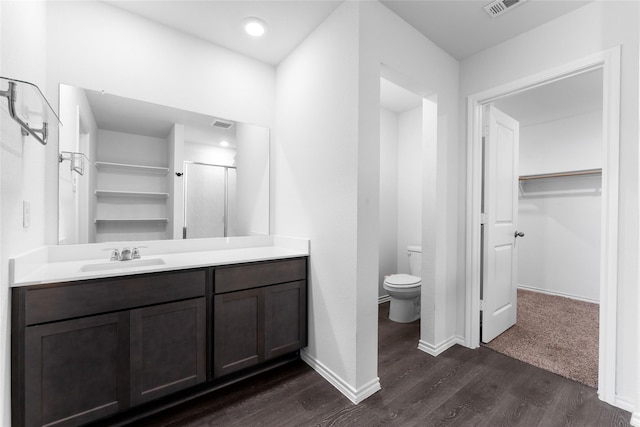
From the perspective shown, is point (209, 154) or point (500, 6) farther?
point (209, 154)

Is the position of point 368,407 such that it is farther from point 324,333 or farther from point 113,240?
point 113,240

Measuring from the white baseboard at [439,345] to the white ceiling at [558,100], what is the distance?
2.39 metres

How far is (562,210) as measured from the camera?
3762 millimetres

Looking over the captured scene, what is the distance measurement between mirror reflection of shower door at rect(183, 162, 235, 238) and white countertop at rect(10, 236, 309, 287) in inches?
4.7

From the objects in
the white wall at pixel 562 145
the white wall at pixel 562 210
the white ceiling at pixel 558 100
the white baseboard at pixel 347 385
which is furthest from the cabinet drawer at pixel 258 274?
the white wall at pixel 562 210

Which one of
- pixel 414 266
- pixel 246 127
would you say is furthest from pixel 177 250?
pixel 414 266

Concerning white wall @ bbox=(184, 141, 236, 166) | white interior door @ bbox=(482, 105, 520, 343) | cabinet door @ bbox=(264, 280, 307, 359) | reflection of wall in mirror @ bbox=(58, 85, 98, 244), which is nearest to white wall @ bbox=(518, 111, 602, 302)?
white interior door @ bbox=(482, 105, 520, 343)

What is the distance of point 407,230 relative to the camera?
3.56 metres

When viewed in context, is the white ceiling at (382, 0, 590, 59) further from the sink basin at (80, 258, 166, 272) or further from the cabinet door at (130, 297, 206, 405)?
the cabinet door at (130, 297, 206, 405)

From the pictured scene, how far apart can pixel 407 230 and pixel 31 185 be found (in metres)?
3.44

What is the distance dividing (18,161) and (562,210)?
5.39 metres

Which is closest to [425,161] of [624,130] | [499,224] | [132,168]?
[499,224]

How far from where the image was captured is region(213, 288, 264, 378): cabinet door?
5.60ft

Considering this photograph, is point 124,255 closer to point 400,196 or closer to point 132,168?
point 132,168
